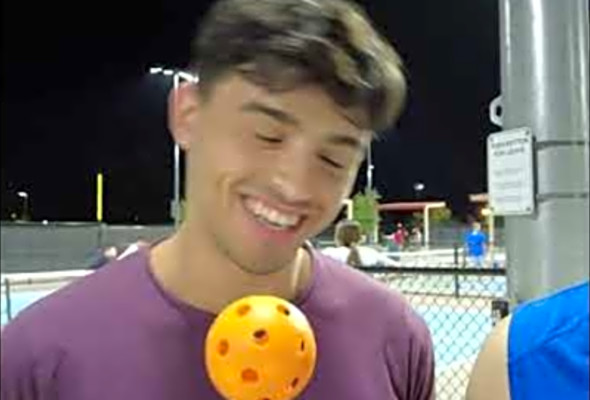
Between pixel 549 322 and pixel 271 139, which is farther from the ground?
pixel 271 139

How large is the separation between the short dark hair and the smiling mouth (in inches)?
6.4

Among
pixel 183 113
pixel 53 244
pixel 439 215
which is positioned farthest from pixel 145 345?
pixel 439 215

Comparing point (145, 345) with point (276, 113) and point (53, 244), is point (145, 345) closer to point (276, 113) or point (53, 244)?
point (276, 113)

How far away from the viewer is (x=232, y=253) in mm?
1348

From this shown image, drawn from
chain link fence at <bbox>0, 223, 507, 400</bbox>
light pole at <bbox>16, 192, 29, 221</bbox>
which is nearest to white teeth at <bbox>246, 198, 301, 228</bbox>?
chain link fence at <bbox>0, 223, 507, 400</bbox>

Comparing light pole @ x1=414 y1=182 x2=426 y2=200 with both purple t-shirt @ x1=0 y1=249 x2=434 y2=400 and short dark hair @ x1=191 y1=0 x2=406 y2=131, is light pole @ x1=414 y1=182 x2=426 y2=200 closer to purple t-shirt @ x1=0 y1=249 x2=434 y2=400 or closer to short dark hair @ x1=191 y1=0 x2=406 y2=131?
purple t-shirt @ x1=0 y1=249 x2=434 y2=400

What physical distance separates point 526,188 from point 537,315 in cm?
109

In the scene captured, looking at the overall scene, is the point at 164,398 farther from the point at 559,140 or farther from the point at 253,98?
the point at 559,140

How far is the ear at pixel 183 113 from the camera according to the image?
4.54 ft

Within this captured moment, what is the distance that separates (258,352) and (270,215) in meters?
0.24

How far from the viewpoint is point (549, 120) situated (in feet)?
7.23

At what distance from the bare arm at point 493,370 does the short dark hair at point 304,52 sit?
1.15ft

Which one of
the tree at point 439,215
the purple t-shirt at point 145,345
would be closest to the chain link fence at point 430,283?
the purple t-shirt at point 145,345

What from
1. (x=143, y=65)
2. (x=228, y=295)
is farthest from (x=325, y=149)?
(x=143, y=65)
